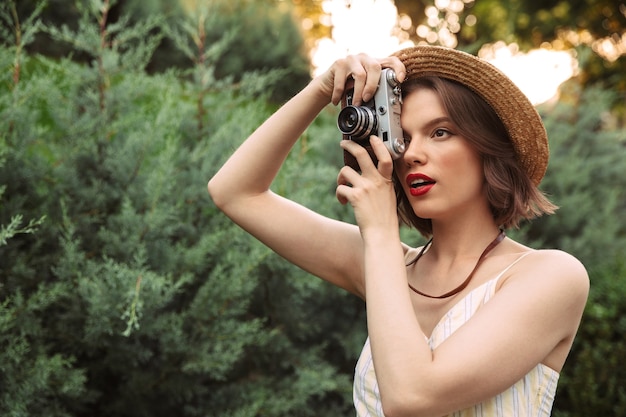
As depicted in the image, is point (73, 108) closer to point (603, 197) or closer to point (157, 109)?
point (157, 109)

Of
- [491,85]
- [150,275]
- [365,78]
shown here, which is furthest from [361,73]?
[150,275]

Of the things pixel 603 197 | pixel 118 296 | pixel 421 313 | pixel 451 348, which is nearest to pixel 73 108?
pixel 118 296

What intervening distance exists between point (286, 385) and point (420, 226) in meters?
1.38

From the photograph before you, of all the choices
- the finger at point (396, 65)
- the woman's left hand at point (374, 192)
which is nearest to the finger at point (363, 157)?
the woman's left hand at point (374, 192)

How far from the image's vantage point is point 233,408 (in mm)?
3111

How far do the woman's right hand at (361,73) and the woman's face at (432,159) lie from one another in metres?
0.11

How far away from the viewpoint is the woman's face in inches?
70.9

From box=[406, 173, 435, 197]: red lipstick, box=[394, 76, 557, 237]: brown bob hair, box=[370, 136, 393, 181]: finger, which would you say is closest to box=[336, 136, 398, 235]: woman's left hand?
box=[370, 136, 393, 181]: finger

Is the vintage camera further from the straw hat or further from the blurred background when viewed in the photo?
the blurred background

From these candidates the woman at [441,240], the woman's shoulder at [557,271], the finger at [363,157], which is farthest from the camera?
the finger at [363,157]

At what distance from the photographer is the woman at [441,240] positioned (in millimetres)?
1502

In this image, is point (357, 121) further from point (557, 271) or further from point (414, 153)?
point (557, 271)

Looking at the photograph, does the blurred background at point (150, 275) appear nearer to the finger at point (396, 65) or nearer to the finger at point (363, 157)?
the finger at point (363, 157)

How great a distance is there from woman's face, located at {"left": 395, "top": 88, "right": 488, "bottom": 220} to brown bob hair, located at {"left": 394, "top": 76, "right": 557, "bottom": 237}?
2 cm
